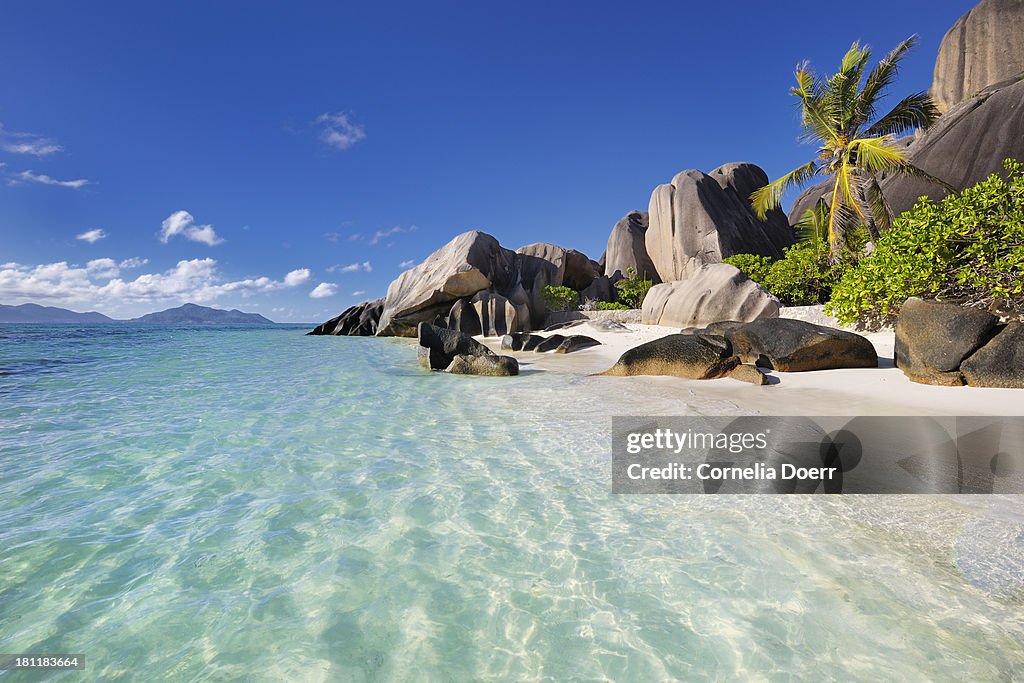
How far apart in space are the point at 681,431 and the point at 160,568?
4419mm

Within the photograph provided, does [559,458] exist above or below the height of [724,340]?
below

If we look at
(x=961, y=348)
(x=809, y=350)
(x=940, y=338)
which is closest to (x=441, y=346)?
(x=809, y=350)

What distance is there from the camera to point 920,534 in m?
2.51

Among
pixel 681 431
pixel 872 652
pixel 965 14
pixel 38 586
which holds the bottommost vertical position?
pixel 38 586

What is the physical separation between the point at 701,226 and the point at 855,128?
368 inches

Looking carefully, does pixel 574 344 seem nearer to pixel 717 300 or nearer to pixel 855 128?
pixel 717 300

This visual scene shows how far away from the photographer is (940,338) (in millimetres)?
6094

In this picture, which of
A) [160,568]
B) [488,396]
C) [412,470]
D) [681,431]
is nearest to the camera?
[160,568]

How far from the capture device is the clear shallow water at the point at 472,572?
5.70ft

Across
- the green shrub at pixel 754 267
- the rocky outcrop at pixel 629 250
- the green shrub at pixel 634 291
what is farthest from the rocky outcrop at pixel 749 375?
the rocky outcrop at pixel 629 250

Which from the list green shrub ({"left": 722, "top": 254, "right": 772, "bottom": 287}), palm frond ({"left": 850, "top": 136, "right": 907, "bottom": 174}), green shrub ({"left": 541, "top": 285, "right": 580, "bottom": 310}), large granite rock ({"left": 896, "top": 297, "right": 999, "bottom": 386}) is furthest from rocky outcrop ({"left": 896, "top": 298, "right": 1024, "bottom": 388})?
green shrub ({"left": 541, "top": 285, "right": 580, "bottom": 310})

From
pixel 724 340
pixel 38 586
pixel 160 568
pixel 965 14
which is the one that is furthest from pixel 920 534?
pixel 965 14

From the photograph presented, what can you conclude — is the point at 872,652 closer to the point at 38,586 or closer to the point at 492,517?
the point at 492,517

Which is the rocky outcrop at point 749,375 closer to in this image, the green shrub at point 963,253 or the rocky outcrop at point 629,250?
the green shrub at point 963,253
